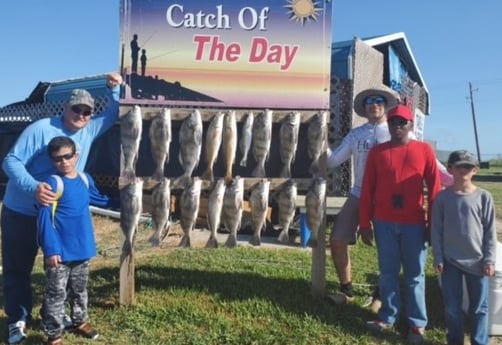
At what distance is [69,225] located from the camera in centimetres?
391

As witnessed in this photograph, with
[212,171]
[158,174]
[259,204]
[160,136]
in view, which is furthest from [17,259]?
[259,204]

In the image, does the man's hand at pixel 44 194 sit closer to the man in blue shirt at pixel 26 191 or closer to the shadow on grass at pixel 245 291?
the man in blue shirt at pixel 26 191

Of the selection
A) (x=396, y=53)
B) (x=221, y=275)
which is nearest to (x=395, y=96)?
(x=221, y=275)

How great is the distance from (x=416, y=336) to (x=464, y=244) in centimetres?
87

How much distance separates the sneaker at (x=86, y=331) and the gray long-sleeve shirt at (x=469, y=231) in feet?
Answer: 9.34

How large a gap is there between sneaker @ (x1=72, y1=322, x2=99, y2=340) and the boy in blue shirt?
0.28 m

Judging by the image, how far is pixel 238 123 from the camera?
4906mm

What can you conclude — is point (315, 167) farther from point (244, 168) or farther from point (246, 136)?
point (244, 168)

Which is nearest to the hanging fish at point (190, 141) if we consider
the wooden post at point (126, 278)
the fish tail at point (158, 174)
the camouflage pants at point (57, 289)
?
the fish tail at point (158, 174)

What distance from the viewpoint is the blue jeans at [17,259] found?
13.3 ft

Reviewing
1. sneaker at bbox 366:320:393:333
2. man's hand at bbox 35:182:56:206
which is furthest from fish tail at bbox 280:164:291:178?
man's hand at bbox 35:182:56:206

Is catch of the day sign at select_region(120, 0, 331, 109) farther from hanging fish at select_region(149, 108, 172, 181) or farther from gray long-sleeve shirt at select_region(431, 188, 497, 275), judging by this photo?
gray long-sleeve shirt at select_region(431, 188, 497, 275)

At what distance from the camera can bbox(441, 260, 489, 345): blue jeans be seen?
3.95 m

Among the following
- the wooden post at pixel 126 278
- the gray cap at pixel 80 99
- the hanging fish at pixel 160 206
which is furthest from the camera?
the wooden post at pixel 126 278
